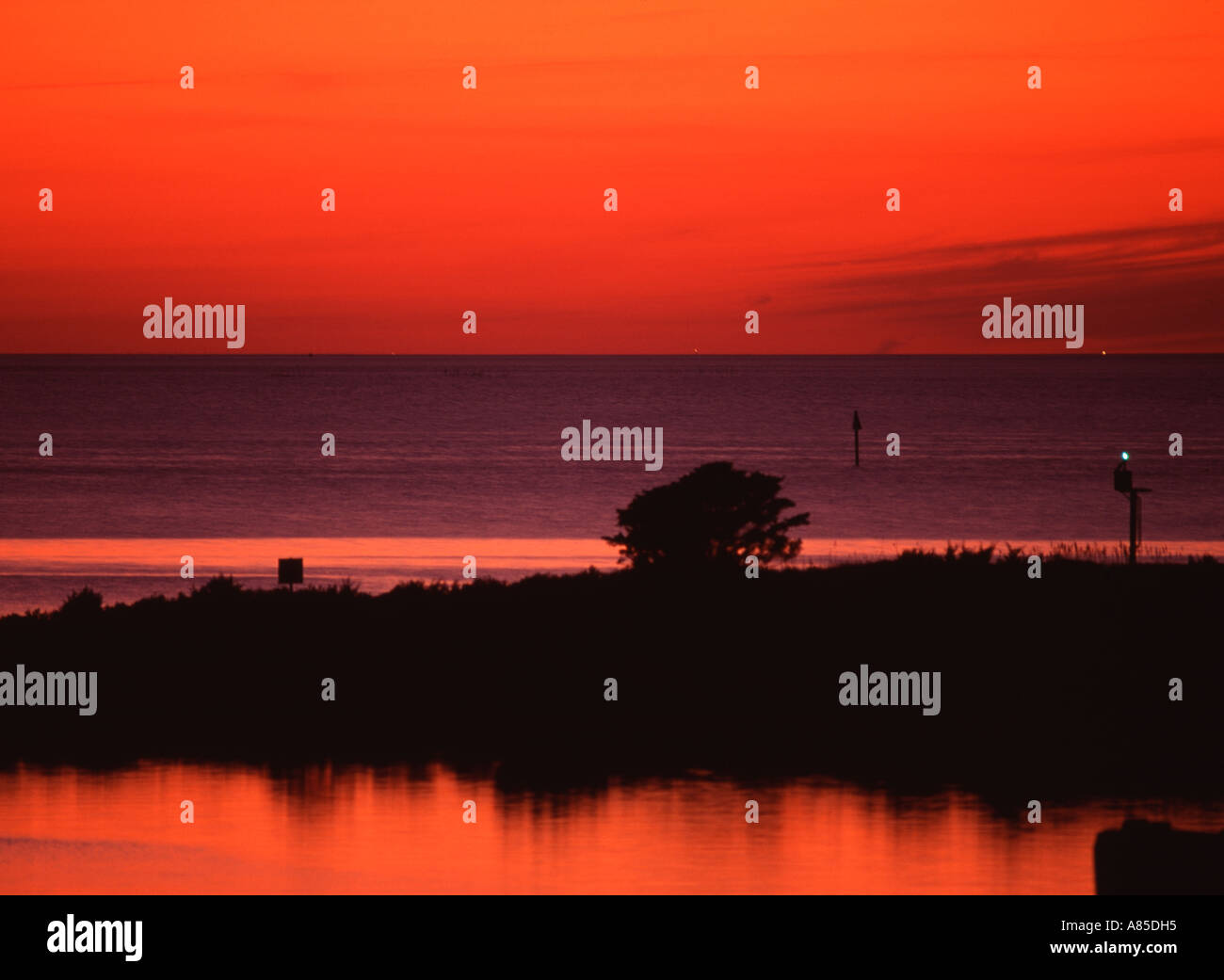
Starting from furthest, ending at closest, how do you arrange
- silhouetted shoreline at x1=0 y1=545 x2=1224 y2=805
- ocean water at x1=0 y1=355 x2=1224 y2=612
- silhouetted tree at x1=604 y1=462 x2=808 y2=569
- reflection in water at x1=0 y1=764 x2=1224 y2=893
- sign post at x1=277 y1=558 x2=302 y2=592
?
ocean water at x1=0 y1=355 x2=1224 y2=612 → silhouetted tree at x1=604 y1=462 x2=808 y2=569 → sign post at x1=277 y1=558 x2=302 y2=592 → silhouetted shoreline at x1=0 y1=545 x2=1224 y2=805 → reflection in water at x1=0 y1=764 x2=1224 y2=893

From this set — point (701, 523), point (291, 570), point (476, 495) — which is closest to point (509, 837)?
point (291, 570)

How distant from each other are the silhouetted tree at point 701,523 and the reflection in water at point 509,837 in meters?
15.1

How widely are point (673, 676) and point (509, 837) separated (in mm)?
10017

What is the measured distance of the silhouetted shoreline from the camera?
25.6 m

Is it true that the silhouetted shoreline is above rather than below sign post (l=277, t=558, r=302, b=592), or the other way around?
below

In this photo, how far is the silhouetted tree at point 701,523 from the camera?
3866 centimetres

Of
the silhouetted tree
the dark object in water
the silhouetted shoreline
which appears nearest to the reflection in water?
the dark object in water

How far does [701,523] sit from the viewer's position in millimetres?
38812

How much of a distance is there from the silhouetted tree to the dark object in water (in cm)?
2103

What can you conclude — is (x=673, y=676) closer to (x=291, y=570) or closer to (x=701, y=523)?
(x=701, y=523)

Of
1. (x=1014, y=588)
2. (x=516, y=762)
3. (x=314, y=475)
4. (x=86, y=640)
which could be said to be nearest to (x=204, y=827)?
(x=516, y=762)

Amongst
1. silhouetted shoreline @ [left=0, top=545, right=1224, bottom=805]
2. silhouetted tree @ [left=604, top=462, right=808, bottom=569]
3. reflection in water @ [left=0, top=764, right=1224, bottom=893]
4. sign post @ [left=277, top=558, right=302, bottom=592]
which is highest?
silhouetted tree @ [left=604, top=462, right=808, bottom=569]

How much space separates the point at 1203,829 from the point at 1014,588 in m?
14.3

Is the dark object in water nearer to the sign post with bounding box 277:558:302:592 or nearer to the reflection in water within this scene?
the reflection in water
